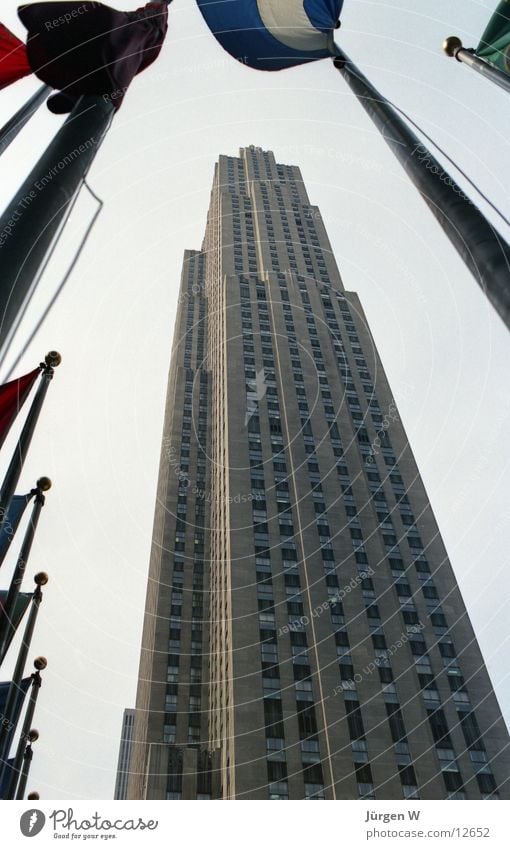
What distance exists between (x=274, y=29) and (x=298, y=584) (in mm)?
43849

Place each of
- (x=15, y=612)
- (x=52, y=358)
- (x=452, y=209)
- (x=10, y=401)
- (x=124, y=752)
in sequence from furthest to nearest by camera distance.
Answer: (x=124, y=752)
(x=15, y=612)
(x=52, y=358)
(x=10, y=401)
(x=452, y=209)

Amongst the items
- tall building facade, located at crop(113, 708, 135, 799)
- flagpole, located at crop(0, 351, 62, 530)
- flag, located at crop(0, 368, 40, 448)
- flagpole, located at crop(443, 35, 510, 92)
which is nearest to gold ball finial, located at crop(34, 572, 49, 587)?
flagpole, located at crop(0, 351, 62, 530)

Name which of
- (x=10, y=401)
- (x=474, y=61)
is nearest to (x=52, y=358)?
(x=10, y=401)

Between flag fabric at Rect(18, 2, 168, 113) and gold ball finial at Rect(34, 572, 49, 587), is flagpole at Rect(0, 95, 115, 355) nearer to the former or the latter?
flag fabric at Rect(18, 2, 168, 113)

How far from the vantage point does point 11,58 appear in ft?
24.9

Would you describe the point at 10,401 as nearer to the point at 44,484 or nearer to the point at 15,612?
the point at 44,484

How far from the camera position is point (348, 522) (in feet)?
176

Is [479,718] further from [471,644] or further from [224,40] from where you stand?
[224,40]

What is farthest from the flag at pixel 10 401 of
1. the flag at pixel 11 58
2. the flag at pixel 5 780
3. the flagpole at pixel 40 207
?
the flag at pixel 5 780

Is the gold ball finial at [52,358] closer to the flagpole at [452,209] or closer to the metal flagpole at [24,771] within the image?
the flagpole at [452,209]

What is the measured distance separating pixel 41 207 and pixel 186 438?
2916 inches

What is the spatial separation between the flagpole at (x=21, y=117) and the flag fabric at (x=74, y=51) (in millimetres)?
299

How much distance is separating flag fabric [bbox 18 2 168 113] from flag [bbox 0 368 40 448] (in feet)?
11.1

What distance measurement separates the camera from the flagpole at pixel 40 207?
4730mm
